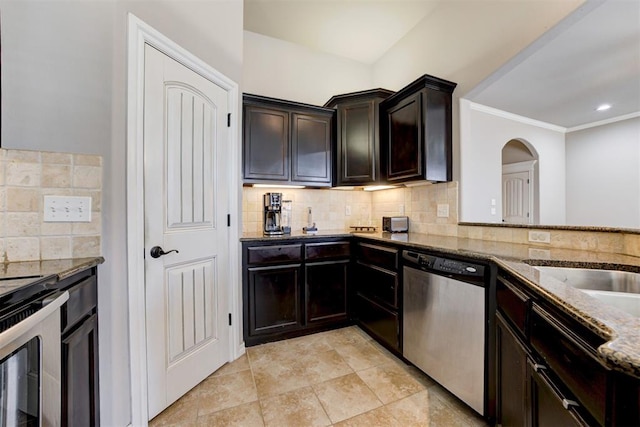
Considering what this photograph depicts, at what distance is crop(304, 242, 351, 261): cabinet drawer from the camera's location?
236cm

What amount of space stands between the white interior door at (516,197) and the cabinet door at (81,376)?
5.34 meters

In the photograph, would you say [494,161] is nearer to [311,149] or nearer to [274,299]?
[311,149]

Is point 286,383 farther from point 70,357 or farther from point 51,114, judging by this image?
point 51,114

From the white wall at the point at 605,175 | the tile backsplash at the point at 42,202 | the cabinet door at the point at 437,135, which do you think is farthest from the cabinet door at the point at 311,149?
the white wall at the point at 605,175

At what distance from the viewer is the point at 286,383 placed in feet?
5.69

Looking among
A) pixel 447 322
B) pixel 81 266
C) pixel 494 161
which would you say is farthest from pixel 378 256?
pixel 494 161

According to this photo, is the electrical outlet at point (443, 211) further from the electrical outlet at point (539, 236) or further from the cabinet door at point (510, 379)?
the cabinet door at point (510, 379)

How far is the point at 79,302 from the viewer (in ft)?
3.43

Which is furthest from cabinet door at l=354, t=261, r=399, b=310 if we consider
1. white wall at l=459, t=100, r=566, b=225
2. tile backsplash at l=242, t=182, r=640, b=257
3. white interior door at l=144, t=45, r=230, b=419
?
white interior door at l=144, t=45, r=230, b=419

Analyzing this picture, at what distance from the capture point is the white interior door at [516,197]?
4241 mm

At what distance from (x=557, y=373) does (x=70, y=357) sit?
1670 millimetres

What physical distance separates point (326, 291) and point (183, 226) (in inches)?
55.2

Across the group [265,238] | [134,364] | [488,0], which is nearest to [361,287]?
[265,238]

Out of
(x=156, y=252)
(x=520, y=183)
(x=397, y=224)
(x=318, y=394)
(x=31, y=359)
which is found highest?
(x=520, y=183)
